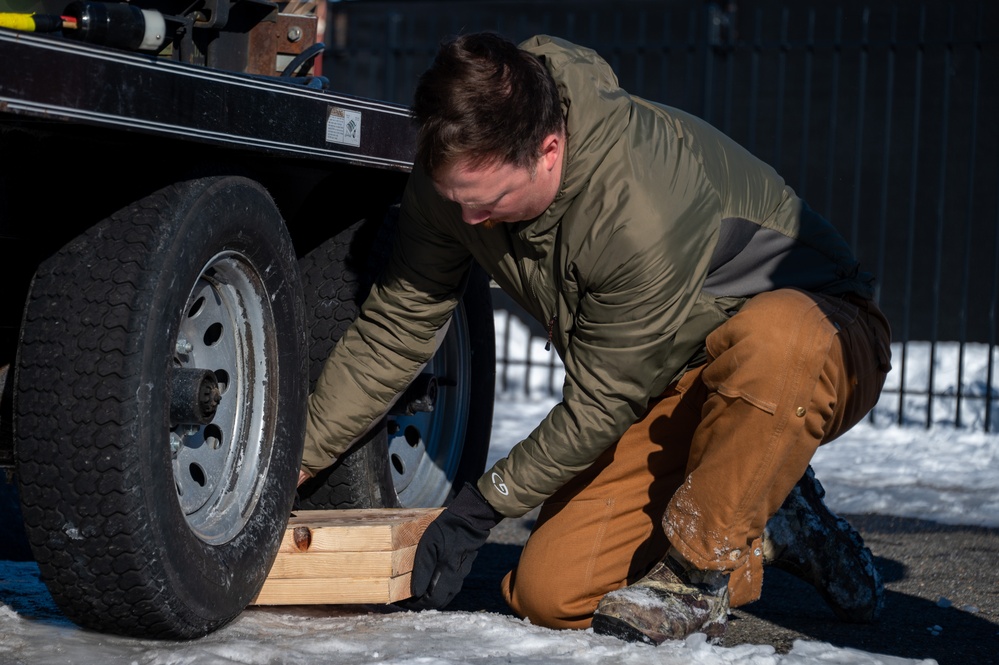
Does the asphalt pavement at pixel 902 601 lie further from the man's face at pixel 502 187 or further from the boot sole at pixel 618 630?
the man's face at pixel 502 187

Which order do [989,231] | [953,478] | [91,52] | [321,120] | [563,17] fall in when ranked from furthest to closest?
[563,17] → [989,231] → [953,478] → [321,120] → [91,52]

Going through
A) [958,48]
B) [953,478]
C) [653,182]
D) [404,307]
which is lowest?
[953,478]

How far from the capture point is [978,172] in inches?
321

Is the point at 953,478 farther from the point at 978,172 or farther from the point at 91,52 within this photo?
the point at 91,52

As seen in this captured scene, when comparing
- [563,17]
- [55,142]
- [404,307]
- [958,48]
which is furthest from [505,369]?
[55,142]

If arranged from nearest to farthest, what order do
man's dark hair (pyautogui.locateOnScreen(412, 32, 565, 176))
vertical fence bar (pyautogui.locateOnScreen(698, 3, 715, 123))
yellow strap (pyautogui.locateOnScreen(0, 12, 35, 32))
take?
1. yellow strap (pyautogui.locateOnScreen(0, 12, 35, 32))
2. man's dark hair (pyautogui.locateOnScreen(412, 32, 565, 176))
3. vertical fence bar (pyautogui.locateOnScreen(698, 3, 715, 123))

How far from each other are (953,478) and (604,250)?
11.8 feet

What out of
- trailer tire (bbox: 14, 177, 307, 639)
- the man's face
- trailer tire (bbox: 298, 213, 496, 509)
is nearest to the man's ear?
the man's face

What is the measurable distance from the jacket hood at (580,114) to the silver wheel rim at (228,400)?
630 millimetres

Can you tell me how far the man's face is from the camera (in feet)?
7.57

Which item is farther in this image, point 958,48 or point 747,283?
point 958,48

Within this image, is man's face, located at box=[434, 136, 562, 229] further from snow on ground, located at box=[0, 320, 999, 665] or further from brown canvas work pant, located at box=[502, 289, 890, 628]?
snow on ground, located at box=[0, 320, 999, 665]

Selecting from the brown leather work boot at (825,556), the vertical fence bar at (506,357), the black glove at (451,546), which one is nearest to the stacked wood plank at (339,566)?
Result: the black glove at (451,546)

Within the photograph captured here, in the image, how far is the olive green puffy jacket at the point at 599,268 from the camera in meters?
2.44
